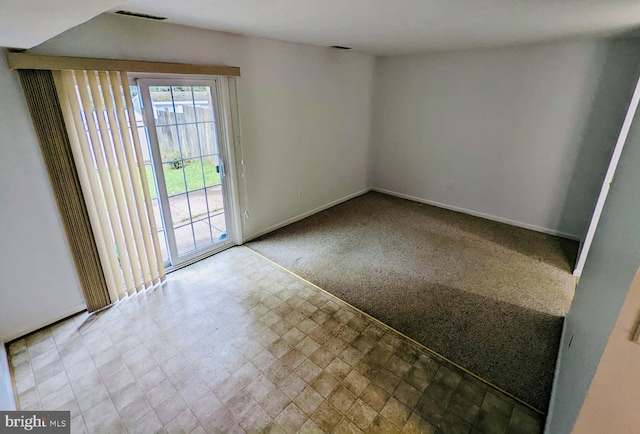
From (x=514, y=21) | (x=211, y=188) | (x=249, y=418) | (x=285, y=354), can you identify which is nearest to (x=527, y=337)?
(x=285, y=354)

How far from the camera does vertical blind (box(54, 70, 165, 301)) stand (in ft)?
7.85

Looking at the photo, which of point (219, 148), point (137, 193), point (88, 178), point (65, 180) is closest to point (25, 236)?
point (65, 180)

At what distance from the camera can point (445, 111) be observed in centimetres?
492

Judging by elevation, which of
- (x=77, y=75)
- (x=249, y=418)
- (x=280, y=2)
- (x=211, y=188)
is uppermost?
(x=280, y=2)

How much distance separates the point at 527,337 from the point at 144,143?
12.7ft

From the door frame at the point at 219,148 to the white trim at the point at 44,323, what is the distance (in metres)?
0.88

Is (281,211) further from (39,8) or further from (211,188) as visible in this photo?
(39,8)

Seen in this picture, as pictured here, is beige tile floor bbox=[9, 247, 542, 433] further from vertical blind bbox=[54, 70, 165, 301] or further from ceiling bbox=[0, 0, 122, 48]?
ceiling bbox=[0, 0, 122, 48]

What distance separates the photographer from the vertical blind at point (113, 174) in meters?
2.39

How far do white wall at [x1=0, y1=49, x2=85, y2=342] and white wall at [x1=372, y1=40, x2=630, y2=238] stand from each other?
4960 mm

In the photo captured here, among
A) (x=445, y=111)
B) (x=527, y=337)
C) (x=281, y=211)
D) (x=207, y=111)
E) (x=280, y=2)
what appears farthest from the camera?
(x=445, y=111)

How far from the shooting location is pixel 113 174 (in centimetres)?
264

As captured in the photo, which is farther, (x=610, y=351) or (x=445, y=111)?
(x=445, y=111)

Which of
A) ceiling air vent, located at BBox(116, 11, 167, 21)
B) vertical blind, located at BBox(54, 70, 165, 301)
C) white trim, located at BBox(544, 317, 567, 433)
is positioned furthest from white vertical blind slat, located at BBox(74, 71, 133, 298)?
white trim, located at BBox(544, 317, 567, 433)
